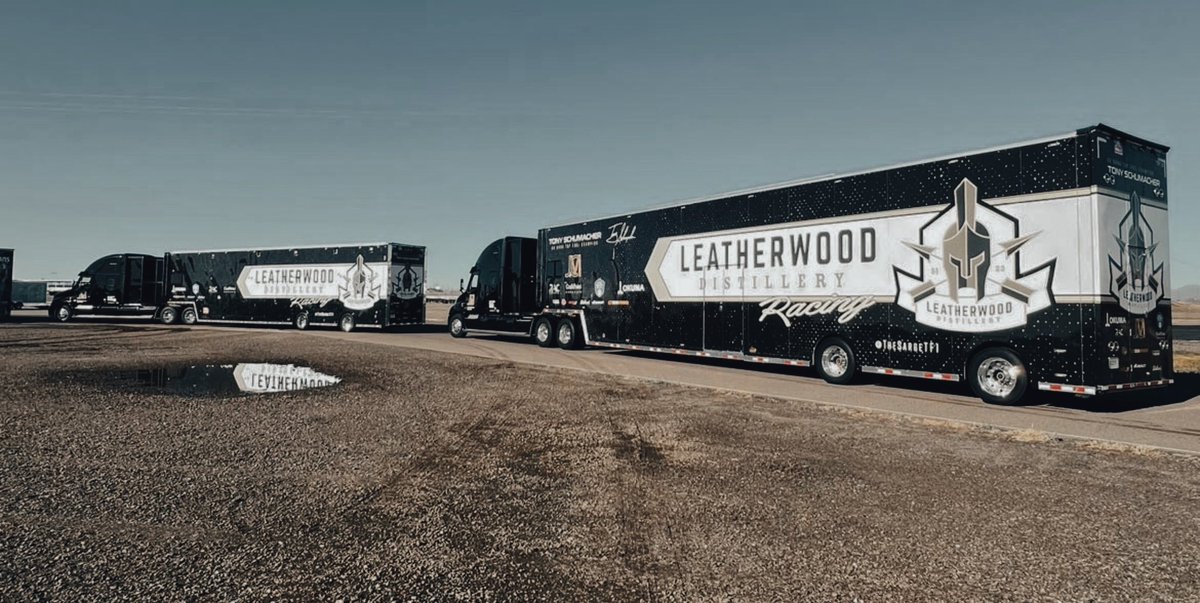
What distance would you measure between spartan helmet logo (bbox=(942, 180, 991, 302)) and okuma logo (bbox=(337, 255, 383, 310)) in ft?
71.3

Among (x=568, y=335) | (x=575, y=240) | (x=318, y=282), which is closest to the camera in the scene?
(x=575, y=240)

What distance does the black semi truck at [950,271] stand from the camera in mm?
9219

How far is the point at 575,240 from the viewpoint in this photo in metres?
19.2

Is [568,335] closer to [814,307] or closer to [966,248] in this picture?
[814,307]

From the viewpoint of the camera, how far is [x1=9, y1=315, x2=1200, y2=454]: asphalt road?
8.25 m

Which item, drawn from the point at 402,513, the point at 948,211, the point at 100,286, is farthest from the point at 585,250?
the point at 100,286

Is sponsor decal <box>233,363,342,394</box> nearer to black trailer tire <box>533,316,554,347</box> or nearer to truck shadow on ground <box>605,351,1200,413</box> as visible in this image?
black trailer tire <box>533,316,554,347</box>

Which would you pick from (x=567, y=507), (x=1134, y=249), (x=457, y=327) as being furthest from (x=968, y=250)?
(x=457, y=327)

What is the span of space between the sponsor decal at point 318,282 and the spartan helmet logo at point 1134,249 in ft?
77.2

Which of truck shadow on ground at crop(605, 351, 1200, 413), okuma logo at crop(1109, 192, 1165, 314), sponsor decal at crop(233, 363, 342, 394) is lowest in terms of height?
truck shadow on ground at crop(605, 351, 1200, 413)

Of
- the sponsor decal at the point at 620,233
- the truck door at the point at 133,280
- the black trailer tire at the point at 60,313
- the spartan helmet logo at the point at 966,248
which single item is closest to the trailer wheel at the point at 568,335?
the sponsor decal at the point at 620,233

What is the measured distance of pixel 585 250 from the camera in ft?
61.8

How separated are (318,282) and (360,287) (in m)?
2.54

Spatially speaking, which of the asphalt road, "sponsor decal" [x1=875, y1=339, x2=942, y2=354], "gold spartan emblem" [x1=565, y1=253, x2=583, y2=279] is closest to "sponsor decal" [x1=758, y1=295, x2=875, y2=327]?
"sponsor decal" [x1=875, y1=339, x2=942, y2=354]
